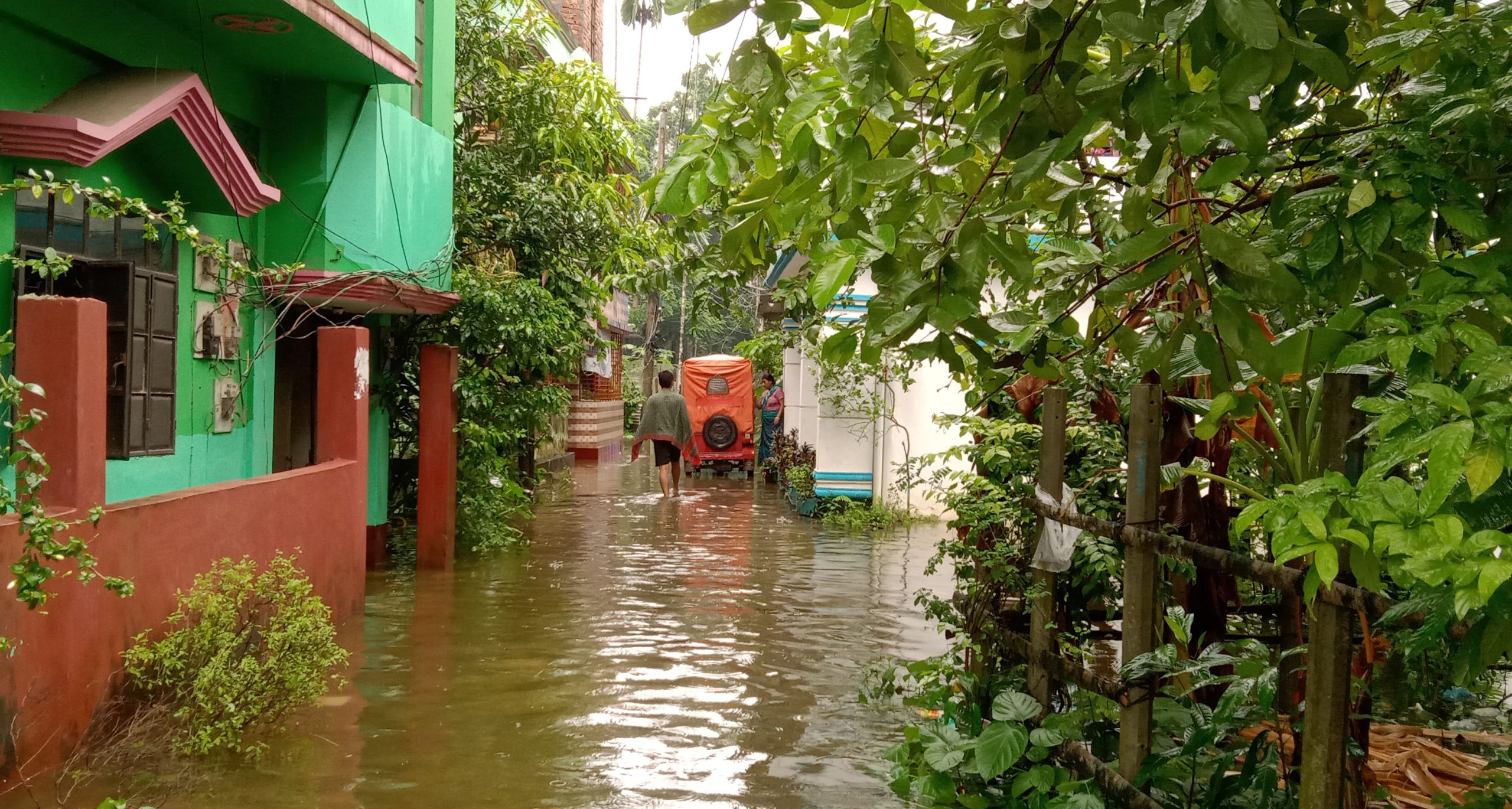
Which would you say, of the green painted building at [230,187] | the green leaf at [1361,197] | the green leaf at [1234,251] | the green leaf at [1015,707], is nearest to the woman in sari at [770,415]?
the green painted building at [230,187]

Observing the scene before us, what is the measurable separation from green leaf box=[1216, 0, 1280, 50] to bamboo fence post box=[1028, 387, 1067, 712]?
2566mm

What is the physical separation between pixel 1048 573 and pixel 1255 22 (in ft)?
9.62

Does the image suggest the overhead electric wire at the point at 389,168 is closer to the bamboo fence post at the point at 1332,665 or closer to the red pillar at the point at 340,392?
the red pillar at the point at 340,392

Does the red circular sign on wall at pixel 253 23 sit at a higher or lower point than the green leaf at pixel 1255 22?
higher

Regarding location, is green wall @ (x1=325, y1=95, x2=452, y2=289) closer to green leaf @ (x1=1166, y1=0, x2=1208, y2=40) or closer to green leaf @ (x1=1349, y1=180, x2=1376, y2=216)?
green leaf @ (x1=1166, y1=0, x2=1208, y2=40)

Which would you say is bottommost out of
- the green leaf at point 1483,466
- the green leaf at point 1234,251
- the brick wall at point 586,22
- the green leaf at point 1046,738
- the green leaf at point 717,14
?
the green leaf at point 1046,738

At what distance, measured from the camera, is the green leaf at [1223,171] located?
8.25ft

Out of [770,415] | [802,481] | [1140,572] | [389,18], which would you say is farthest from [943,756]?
Result: [770,415]

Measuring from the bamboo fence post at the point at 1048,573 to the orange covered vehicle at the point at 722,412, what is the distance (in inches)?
750

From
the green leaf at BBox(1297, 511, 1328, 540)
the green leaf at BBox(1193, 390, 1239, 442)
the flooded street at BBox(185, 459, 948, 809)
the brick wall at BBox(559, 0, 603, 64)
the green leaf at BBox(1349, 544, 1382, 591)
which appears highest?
the brick wall at BBox(559, 0, 603, 64)

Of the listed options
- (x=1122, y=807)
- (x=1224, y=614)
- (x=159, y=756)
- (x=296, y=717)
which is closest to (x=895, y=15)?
(x=1122, y=807)

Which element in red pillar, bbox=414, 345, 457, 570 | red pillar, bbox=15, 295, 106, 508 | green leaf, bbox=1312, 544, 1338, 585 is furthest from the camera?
red pillar, bbox=414, 345, 457, 570

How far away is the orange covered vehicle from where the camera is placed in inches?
951

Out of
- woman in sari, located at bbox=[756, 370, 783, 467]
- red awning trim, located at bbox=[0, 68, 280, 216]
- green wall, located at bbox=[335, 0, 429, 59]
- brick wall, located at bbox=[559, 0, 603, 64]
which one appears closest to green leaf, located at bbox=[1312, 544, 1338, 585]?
red awning trim, located at bbox=[0, 68, 280, 216]
